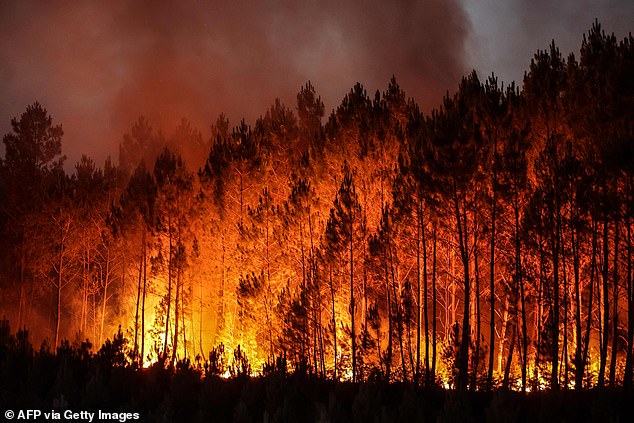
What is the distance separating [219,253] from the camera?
83.7ft

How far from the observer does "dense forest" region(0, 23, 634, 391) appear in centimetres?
1560

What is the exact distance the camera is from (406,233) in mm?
18203

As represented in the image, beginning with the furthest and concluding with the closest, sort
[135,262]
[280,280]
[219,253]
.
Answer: [135,262], [219,253], [280,280]

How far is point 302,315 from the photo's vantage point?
735 inches

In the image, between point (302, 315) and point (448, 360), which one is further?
point (302, 315)

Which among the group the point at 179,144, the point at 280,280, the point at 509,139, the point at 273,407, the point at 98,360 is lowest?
the point at 273,407

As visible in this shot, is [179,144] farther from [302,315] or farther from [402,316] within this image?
[402,316]

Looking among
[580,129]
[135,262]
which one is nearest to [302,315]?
[580,129]

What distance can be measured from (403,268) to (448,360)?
456cm

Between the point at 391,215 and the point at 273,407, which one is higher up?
the point at 391,215

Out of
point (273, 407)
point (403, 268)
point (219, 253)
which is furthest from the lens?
point (219, 253)

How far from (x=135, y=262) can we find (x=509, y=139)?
2139 centimetres

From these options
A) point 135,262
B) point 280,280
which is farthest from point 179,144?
point 280,280

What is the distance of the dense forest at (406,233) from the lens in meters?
15.6
